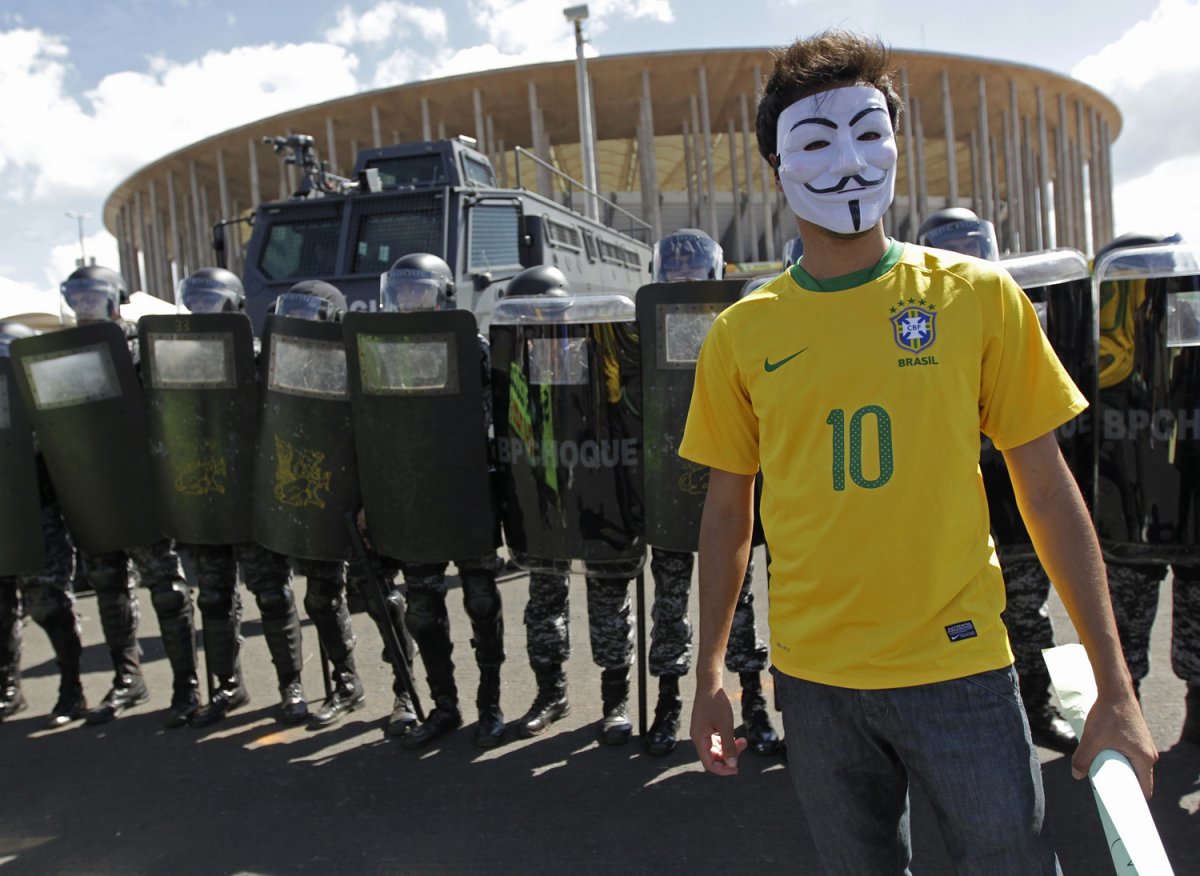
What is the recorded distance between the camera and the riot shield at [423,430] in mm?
3619

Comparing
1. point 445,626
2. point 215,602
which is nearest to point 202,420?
point 215,602

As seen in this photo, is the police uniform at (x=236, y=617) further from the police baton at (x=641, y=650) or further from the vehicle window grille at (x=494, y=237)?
the vehicle window grille at (x=494, y=237)

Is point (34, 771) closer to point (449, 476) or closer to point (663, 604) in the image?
point (449, 476)

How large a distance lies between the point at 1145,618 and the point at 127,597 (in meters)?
4.31

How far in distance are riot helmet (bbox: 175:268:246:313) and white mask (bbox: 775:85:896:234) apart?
3.45 meters

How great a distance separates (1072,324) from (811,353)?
1868 mm

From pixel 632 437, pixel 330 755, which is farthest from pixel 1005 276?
pixel 330 755

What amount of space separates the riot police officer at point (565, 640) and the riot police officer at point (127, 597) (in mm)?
1655

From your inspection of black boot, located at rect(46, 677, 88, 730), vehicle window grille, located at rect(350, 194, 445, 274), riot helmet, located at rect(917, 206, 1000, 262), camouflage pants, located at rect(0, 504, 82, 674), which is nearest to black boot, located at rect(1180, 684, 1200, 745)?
riot helmet, located at rect(917, 206, 1000, 262)

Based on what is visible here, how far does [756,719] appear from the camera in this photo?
11.8 feet

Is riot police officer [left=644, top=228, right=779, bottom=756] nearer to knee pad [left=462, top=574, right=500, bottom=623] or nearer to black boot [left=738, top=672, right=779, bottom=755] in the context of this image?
black boot [left=738, top=672, right=779, bottom=755]

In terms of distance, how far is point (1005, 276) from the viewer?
1581 millimetres

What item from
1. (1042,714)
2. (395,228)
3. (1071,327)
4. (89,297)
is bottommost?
(1042,714)

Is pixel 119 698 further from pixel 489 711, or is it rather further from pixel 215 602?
pixel 489 711
